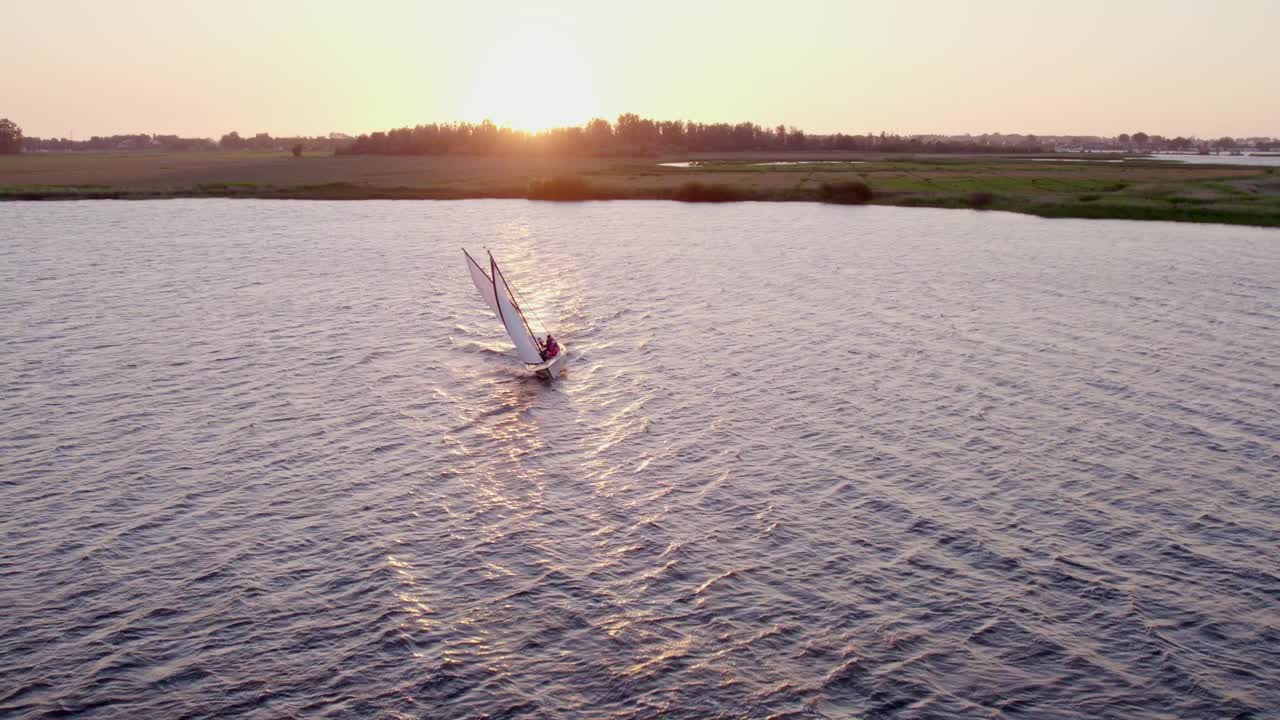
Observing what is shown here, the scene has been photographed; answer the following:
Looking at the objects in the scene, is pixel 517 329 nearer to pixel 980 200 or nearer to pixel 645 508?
pixel 645 508

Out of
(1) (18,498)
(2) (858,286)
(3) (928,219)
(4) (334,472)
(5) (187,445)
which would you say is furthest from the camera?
(3) (928,219)

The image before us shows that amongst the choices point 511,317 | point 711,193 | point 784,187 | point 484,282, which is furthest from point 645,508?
point 784,187

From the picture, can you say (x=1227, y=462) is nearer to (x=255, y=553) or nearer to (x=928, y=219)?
(x=255, y=553)

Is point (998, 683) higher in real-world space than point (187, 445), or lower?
lower

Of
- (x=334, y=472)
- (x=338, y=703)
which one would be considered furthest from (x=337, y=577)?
(x=334, y=472)

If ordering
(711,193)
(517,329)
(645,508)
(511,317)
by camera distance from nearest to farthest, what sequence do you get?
1. (645,508)
2. (517,329)
3. (511,317)
4. (711,193)

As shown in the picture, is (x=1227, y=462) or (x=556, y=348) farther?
(x=556, y=348)

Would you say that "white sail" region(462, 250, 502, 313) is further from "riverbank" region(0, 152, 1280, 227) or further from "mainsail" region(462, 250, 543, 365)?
"riverbank" region(0, 152, 1280, 227)

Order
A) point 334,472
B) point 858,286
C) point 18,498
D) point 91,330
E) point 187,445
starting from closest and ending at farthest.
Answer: point 18,498 < point 334,472 < point 187,445 < point 91,330 < point 858,286

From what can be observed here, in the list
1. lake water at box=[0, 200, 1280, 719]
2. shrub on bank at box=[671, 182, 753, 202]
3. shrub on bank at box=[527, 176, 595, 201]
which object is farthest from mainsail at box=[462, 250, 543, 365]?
shrub on bank at box=[527, 176, 595, 201]
